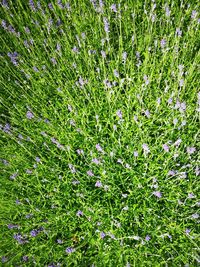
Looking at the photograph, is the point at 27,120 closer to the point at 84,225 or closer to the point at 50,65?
the point at 50,65

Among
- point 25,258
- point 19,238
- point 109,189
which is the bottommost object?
point 25,258

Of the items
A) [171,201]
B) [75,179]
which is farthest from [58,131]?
[171,201]

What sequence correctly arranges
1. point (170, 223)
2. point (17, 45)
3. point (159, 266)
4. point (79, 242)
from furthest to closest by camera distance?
point (17, 45), point (79, 242), point (170, 223), point (159, 266)

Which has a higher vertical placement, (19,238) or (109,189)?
(109,189)

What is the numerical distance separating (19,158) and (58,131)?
0.35 metres

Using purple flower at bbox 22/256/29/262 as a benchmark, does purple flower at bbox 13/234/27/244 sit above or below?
above

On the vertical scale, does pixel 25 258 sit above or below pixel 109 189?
below

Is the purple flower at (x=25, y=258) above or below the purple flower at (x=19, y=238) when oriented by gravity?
below

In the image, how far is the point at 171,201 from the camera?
196cm

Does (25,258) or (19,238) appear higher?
(19,238)

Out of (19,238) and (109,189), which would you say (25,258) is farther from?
(109,189)

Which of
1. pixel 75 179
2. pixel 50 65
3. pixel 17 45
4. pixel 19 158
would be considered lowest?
pixel 75 179

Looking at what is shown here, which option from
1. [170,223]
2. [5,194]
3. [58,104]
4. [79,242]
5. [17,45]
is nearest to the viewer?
[170,223]

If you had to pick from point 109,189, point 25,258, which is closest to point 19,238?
point 25,258
